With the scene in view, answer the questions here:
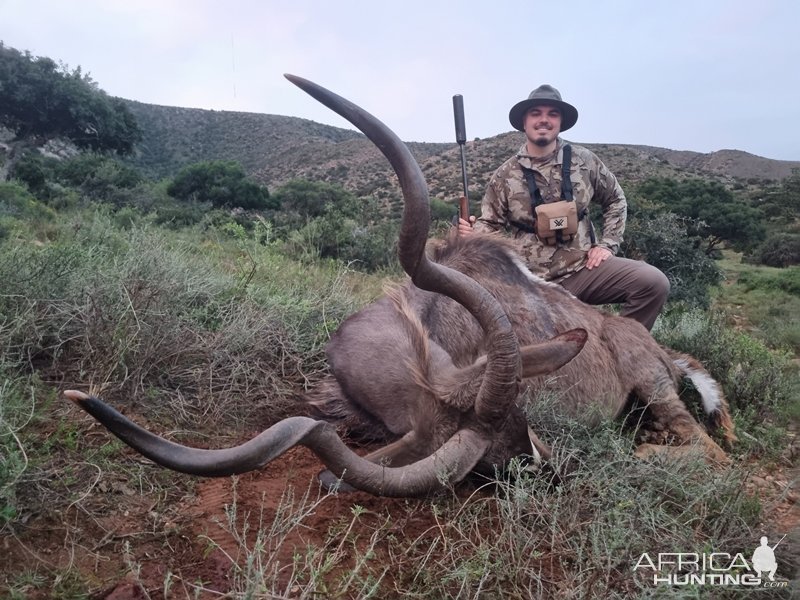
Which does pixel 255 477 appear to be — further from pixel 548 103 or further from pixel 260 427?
pixel 548 103

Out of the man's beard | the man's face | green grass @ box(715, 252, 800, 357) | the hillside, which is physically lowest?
green grass @ box(715, 252, 800, 357)

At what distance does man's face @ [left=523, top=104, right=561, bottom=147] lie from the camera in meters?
5.32

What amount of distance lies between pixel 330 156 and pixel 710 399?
36364mm

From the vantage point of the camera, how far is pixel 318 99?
2.31m

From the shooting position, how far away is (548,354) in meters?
2.78

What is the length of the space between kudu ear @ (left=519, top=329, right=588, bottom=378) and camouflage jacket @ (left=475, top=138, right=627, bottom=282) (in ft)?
7.79

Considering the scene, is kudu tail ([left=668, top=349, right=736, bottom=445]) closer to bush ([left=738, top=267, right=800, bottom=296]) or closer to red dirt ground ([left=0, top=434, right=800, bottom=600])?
red dirt ground ([left=0, top=434, right=800, bottom=600])

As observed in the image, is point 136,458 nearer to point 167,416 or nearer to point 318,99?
point 167,416

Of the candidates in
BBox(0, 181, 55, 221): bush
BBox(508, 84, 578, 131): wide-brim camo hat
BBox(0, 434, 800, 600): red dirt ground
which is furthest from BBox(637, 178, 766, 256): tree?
BBox(0, 434, 800, 600): red dirt ground

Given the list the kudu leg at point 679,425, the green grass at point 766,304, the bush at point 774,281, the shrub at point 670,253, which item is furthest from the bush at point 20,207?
the bush at point 774,281

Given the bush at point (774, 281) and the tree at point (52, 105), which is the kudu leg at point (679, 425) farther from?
the tree at point (52, 105)

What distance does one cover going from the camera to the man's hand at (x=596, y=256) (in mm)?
5066

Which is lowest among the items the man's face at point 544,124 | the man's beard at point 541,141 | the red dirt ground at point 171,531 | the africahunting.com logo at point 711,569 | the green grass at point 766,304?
the green grass at point 766,304

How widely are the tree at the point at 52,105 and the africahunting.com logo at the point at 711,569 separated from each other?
24899mm
